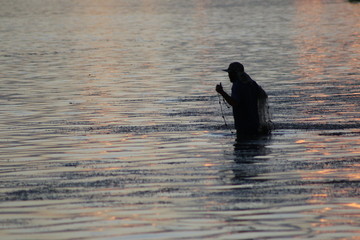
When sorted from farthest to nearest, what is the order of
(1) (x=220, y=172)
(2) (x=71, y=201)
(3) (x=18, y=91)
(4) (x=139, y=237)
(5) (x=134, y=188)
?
1. (3) (x=18, y=91)
2. (1) (x=220, y=172)
3. (5) (x=134, y=188)
4. (2) (x=71, y=201)
5. (4) (x=139, y=237)

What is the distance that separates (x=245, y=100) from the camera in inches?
667

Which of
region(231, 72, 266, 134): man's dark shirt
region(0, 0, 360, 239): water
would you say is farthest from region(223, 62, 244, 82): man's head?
region(0, 0, 360, 239): water

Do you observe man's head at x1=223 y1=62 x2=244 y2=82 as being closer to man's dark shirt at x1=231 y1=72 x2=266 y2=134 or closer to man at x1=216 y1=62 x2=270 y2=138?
man at x1=216 y1=62 x2=270 y2=138

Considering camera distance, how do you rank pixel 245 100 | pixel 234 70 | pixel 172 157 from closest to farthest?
pixel 172 157 → pixel 234 70 → pixel 245 100

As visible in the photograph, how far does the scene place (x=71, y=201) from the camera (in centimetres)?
1170

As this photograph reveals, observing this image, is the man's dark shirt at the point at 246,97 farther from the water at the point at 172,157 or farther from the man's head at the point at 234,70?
the water at the point at 172,157

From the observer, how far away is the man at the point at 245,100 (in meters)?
16.8

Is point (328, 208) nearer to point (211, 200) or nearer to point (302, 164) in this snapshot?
point (211, 200)

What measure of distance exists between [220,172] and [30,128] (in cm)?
664

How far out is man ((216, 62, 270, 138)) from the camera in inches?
661

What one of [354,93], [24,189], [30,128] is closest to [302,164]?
[24,189]

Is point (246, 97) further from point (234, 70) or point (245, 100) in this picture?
point (234, 70)

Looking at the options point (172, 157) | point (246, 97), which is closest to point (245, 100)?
point (246, 97)

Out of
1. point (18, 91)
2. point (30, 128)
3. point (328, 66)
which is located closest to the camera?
point (30, 128)
